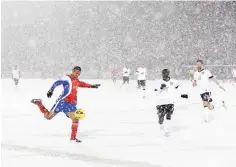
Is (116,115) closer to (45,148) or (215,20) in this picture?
(45,148)

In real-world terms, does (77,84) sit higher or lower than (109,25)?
lower

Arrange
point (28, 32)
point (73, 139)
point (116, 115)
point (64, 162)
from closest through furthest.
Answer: point (64, 162) < point (73, 139) < point (116, 115) < point (28, 32)

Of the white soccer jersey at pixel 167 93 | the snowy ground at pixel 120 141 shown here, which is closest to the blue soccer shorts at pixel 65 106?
the snowy ground at pixel 120 141

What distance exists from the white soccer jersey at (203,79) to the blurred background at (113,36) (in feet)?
121

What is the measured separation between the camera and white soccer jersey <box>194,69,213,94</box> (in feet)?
48.4

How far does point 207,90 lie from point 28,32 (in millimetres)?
62354

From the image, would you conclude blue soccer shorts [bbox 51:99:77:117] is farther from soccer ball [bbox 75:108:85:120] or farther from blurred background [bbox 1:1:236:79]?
blurred background [bbox 1:1:236:79]

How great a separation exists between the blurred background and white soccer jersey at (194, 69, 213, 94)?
121 feet

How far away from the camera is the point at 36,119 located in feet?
53.2

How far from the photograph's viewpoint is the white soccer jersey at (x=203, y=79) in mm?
14750

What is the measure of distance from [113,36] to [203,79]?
5290cm

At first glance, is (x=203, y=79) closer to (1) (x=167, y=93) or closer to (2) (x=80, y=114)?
(1) (x=167, y=93)

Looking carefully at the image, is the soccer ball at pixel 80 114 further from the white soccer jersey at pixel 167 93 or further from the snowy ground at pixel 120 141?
the white soccer jersey at pixel 167 93

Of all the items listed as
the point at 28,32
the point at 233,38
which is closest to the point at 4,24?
the point at 28,32
